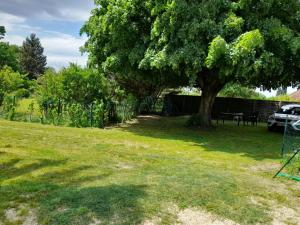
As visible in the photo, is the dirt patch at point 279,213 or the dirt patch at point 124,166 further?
the dirt patch at point 124,166

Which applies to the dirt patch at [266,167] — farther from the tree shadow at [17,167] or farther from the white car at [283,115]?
the white car at [283,115]

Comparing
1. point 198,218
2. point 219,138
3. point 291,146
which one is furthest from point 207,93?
point 198,218

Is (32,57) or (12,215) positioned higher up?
(32,57)

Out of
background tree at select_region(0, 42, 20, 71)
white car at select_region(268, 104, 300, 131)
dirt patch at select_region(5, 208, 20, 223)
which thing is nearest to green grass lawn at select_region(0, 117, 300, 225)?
dirt patch at select_region(5, 208, 20, 223)

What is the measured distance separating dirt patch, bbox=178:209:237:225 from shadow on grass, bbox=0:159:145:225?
24.1 inches

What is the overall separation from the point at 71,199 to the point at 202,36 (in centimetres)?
921

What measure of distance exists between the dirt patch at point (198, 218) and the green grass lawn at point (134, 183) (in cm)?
3

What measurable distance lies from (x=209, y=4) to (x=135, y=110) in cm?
919

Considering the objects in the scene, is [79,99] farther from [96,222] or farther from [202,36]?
[96,222]

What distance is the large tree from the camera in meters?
12.9

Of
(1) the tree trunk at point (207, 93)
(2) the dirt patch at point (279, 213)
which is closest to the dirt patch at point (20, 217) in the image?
(2) the dirt patch at point (279, 213)

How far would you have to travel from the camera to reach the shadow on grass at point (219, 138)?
12.5m

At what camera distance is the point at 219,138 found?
15.3m

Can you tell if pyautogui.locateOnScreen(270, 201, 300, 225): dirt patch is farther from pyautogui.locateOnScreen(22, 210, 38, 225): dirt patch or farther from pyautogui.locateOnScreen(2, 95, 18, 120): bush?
pyautogui.locateOnScreen(2, 95, 18, 120): bush
